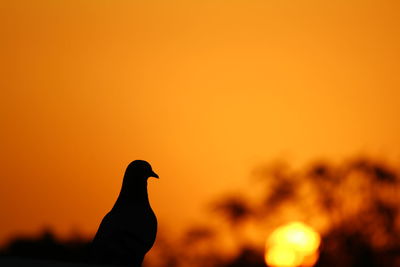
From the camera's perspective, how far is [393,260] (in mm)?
26422

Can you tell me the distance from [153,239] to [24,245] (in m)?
20.3

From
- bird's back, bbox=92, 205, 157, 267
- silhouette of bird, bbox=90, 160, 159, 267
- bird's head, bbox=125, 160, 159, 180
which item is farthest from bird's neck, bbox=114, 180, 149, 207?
bird's back, bbox=92, 205, 157, 267

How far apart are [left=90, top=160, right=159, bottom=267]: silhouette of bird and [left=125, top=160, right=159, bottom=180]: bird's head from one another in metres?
0.29

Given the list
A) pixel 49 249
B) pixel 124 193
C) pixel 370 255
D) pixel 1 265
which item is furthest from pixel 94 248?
pixel 49 249

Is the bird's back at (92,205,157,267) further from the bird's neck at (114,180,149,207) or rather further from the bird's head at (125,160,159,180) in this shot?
the bird's head at (125,160,159,180)

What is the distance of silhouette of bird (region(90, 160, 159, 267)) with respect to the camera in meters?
9.05

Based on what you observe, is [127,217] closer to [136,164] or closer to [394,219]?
[136,164]

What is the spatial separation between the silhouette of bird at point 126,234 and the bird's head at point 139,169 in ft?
0.96

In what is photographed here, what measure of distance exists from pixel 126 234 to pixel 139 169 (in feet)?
4.16

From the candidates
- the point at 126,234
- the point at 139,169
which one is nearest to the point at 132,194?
the point at 139,169

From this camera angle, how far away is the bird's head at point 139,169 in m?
10.1

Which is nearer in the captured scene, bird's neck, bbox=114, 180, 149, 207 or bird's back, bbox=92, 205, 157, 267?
bird's back, bbox=92, 205, 157, 267

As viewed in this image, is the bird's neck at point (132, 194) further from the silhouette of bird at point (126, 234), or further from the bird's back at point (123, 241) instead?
the bird's back at point (123, 241)

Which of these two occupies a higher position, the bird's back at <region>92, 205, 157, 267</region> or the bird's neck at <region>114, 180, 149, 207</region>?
the bird's neck at <region>114, 180, 149, 207</region>
